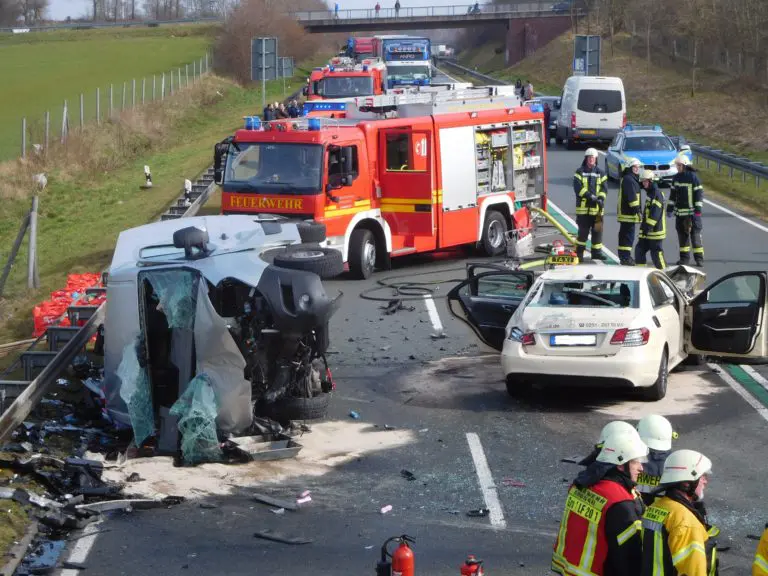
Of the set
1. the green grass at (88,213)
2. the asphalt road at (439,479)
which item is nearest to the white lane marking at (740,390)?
the asphalt road at (439,479)

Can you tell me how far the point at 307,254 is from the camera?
10.8 metres

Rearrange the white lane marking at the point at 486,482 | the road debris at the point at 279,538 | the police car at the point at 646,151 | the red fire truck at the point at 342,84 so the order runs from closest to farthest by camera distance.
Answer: the road debris at the point at 279,538 → the white lane marking at the point at 486,482 → the police car at the point at 646,151 → the red fire truck at the point at 342,84

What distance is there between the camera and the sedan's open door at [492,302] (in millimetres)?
12938

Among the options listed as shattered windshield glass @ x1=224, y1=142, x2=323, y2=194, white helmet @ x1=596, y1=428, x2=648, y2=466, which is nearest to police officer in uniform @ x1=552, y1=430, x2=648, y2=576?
white helmet @ x1=596, y1=428, x2=648, y2=466

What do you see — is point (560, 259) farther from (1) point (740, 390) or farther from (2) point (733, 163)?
(2) point (733, 163)

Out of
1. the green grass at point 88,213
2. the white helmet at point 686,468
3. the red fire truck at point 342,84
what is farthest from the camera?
the red fire truck at point 342,84

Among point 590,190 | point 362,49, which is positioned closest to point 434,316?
point 590,190

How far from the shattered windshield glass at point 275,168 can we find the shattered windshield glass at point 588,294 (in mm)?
6298

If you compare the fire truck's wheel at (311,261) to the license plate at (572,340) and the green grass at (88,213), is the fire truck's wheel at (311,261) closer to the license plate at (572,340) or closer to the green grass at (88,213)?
the license plate at (572,340)

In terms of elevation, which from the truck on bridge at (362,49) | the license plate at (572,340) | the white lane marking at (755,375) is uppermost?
the truck on bridge at (362,49)

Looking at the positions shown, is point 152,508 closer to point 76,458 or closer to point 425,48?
point 76,458

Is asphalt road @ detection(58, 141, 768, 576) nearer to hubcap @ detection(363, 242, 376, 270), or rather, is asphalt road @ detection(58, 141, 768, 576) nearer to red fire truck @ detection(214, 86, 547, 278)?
red fire truck @ detection(214, 86, 547, 278)

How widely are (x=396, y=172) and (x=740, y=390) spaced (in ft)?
25.7

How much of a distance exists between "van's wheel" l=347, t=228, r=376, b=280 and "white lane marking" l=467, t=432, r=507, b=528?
781 centimetres
